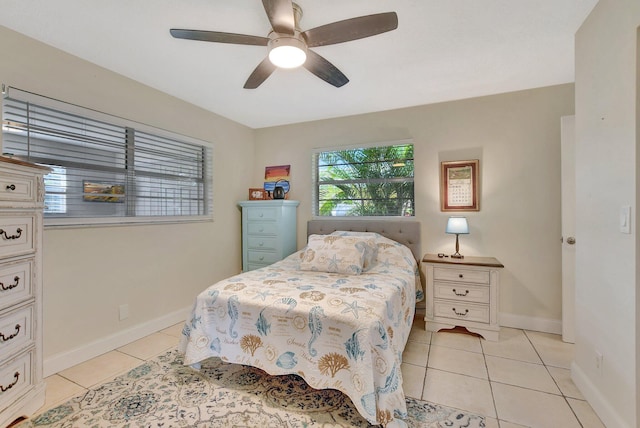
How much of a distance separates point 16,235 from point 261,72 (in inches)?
67.6

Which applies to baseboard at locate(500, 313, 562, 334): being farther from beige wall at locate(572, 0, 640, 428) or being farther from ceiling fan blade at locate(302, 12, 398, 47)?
ceiling fan blade at locate(302, 12, 398, 47)

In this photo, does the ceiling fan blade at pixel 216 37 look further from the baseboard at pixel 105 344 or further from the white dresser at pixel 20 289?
the baseboard at pixel 105 344

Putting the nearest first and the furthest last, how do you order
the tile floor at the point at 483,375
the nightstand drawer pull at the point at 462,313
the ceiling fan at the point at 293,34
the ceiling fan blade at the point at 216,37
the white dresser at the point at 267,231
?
1. the ceiling fan at the point at 293,34
2. the ceiling fan blade at the point at 216,37
3. the tile floor at the point at 483,375
4. the nightstand drawer pull at the point at 462,313
5. the white dresser at the point at 267,231

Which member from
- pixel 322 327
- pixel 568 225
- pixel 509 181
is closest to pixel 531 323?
pixel 568 225

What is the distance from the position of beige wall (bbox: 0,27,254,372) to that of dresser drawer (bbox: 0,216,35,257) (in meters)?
0.65

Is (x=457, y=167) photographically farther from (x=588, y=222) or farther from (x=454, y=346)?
(x=454, y=346)

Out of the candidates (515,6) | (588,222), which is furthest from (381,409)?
(515,6)

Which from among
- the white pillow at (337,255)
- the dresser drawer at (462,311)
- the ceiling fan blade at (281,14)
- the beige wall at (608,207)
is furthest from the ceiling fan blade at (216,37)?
the dresser drawer at (462,311)

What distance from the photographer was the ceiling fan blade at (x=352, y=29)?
4.93 ft

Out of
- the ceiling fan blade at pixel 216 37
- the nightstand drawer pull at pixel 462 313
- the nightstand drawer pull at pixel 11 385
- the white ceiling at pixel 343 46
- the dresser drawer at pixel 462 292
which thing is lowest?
the nightstand drawer pull at pixel 462 313

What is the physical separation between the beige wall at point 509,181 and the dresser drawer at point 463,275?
441 mm

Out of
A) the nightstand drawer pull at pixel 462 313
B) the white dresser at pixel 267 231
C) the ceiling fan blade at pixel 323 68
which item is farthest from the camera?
the white dresser at pixel 267 231

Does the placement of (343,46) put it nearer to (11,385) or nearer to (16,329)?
(16,329)

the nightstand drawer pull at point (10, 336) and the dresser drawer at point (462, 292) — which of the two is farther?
the dresser drawer at point (462, 292)
